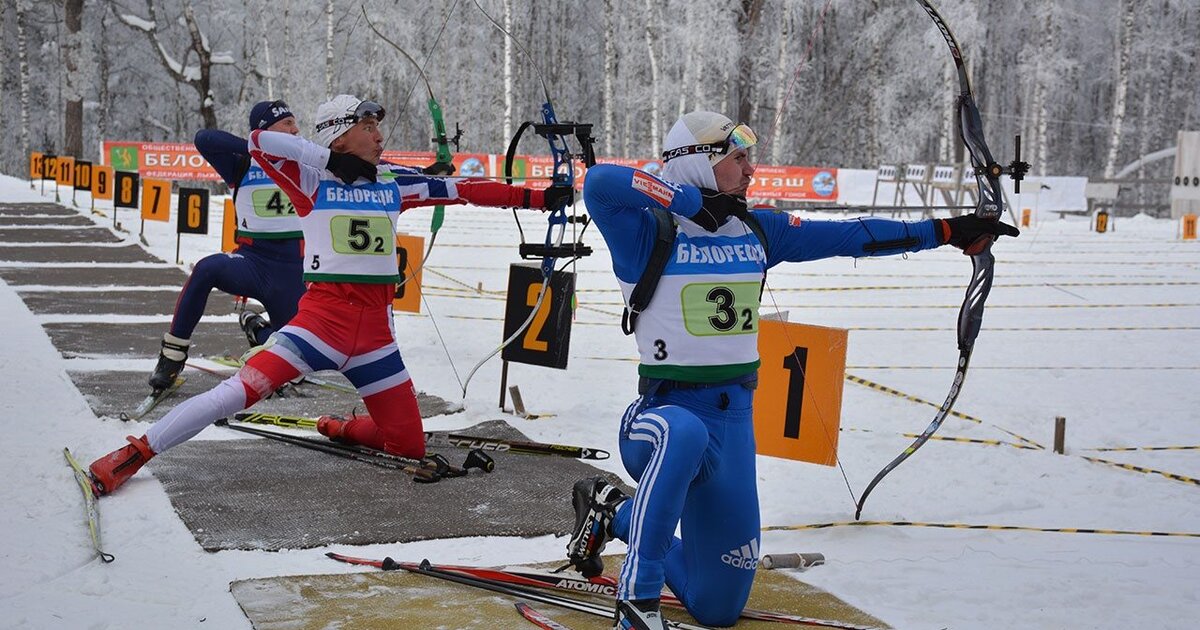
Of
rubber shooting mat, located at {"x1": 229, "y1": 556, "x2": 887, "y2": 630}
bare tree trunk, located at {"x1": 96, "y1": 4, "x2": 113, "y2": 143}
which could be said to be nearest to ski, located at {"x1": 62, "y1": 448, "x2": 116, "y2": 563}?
rubber shooting mat, located at {"x1": 229, "y1": 556, "x2": 887, "y2": 630}


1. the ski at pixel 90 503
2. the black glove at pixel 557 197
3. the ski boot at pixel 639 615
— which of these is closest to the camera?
the ski boot at pixel 639 615

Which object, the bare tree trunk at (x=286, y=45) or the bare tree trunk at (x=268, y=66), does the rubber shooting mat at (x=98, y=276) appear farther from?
the bare tree trunk at (x=268, y=66)

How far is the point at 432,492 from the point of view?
5629mm

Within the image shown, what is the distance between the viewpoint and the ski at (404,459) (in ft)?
19.1

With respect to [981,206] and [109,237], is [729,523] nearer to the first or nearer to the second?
[981,206]

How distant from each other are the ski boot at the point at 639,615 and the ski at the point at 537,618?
12.4 inches

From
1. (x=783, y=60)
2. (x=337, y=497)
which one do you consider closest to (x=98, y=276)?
(x=337, y=497)

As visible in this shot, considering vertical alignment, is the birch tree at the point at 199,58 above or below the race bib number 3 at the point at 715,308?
above

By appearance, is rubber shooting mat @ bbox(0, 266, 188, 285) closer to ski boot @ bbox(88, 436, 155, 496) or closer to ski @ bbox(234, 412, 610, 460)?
ski @ bbox(234, 412, 610, 460)

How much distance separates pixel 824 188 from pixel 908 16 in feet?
23.4

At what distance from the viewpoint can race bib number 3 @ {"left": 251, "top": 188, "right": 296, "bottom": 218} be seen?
7.41m

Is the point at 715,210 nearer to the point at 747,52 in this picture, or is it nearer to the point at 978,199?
the point at 978,199

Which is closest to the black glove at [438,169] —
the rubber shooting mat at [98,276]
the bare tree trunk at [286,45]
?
the rubber shooting mat at [98,276]

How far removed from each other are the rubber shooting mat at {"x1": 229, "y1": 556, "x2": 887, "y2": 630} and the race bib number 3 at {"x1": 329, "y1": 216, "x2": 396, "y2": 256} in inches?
71.0
